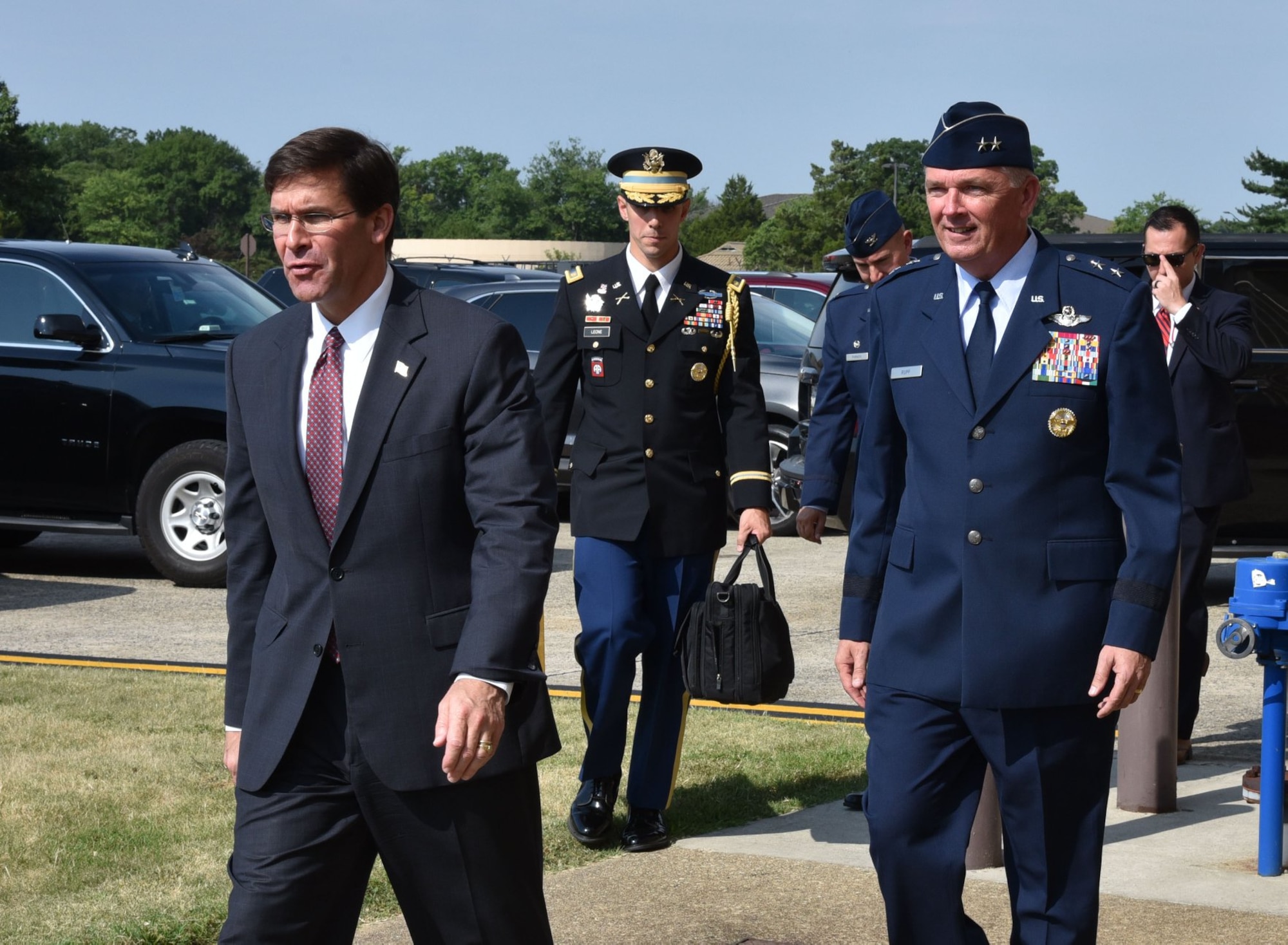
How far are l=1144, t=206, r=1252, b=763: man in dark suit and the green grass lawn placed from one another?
132 cm

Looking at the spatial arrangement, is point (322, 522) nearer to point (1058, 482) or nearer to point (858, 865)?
point (1058, 482)

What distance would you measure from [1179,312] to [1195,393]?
0.34m

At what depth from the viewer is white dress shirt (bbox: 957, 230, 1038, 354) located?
3789mm

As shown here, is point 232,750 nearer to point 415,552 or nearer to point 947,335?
point 415,552

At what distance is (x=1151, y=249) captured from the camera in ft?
22.5

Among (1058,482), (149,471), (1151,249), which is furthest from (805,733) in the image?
(149,471)

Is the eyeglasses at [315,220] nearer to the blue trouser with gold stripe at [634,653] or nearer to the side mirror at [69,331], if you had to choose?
the blue trouser with gold stripe at [634,653]

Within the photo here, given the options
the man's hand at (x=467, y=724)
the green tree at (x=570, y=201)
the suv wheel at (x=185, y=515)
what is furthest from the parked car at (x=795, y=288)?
the green tree at (x=570, y=201)

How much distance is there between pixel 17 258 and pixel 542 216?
183 m

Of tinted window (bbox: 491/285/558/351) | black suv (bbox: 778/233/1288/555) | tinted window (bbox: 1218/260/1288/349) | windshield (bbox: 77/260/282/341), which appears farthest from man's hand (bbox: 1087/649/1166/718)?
tinted window (bbox: 491/285/558/351)

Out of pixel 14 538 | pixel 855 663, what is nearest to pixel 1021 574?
pixel 855 663

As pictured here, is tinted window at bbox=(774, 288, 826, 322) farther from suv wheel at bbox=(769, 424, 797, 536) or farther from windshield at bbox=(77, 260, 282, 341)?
windshield at bbox=(77, 260, 282, 341)

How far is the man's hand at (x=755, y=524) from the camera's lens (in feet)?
19.2

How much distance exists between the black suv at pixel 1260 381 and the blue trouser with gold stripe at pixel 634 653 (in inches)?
181
